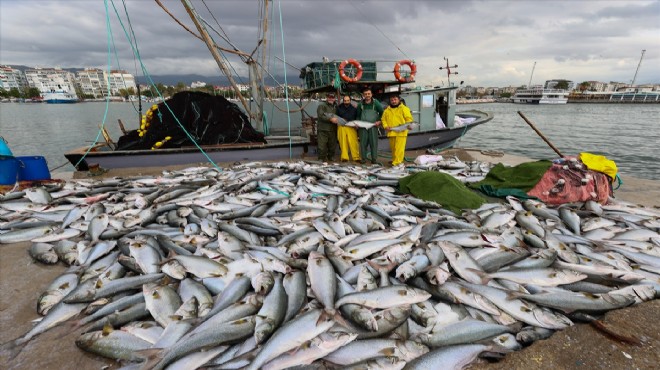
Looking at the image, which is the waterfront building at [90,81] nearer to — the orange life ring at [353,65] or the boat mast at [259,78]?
the boat mast at [259,78]

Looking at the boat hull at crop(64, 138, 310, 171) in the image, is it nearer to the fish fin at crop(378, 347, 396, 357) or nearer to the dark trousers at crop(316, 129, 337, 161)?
the dark trousers at crop(316, 129, 337, 161)

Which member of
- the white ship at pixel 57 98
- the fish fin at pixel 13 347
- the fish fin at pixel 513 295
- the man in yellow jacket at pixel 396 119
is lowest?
the fish fin at pixel 513 295

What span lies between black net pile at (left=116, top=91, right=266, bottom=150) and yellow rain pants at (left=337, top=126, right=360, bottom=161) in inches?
121

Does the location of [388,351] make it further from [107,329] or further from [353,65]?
[353,65]

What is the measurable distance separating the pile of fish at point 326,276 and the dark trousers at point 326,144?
4664 millimetres

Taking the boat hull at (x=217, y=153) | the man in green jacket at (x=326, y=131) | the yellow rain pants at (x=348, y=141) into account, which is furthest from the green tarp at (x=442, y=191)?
the boat hull at (x=217, y=153)

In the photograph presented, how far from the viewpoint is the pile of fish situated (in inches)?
86.0

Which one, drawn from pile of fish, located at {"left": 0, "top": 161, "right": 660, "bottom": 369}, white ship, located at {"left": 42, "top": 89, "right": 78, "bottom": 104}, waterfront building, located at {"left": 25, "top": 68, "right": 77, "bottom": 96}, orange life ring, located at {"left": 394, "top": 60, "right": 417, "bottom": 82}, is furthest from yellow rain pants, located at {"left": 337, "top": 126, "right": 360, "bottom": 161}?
waterfront building, located at {"left": 25, "top": 68, "right": 77, "bottom": 96}

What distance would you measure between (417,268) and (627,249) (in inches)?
104

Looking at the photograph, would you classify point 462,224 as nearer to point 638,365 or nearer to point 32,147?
point 638,365

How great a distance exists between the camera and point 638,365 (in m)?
2.07

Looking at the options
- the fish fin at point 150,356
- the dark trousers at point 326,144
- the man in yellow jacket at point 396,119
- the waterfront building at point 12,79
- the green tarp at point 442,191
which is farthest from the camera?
the waterfront building at point 12,79

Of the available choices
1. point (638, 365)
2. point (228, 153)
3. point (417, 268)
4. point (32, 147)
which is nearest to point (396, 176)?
point (417, 268)

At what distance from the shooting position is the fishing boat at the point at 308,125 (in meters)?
8.71
